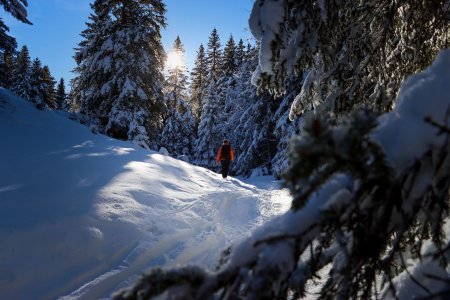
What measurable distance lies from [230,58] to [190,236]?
34535mm

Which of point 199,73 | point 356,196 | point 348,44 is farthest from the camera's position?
point 199,73

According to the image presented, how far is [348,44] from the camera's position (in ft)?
Answer: 11.5

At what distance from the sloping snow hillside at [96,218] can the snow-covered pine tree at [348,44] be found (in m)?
1.32

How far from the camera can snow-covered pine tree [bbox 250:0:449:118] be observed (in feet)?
9.32

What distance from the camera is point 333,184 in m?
1.30

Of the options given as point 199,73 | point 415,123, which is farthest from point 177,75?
point 415,123

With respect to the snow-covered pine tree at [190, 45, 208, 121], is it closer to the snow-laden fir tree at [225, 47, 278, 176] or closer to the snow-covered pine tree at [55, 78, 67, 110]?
the snow-laden fir tree at [225, 47, 278, 176]

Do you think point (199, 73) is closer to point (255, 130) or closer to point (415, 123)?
point (255, 130)

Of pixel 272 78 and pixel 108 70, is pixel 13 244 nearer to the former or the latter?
pixel 272 78

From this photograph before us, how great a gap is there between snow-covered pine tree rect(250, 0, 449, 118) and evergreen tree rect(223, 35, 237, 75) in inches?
1333

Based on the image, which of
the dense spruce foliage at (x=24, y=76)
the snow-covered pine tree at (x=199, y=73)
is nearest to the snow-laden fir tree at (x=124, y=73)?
the dense spruce foliage at (x=24, y=76)

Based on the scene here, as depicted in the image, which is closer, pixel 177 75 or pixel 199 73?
pixel 177 75

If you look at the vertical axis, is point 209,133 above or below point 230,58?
below

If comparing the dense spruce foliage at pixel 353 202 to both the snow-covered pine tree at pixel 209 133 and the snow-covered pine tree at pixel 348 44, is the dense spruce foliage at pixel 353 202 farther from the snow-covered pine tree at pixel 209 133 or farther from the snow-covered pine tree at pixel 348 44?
the snow-covered pine tree at pixel 209 133
